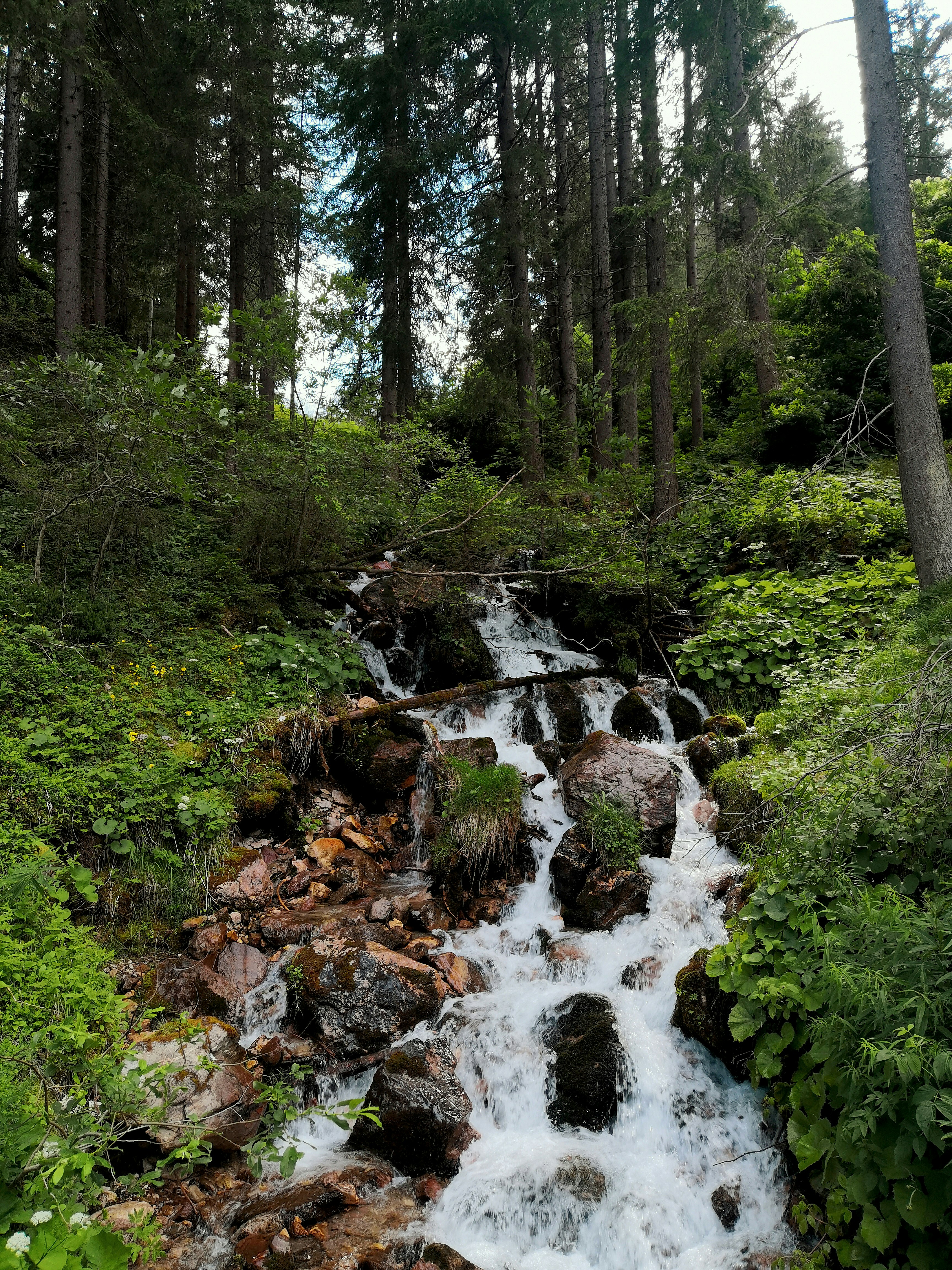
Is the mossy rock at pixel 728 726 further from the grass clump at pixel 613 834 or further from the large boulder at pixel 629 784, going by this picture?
the grass clump at pixel 613 834

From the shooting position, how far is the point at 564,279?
16047mm

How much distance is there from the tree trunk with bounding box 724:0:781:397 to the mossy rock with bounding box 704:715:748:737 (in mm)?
6087

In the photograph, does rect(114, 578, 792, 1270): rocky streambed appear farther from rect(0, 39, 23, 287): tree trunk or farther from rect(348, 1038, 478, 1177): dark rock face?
rect(0, 39, 23, 287): tree trunk

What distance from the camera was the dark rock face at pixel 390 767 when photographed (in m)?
7.36

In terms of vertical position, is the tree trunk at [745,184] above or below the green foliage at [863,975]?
above

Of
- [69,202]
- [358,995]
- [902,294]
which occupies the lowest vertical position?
[358,995]

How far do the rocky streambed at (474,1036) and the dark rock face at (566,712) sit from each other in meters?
1.06

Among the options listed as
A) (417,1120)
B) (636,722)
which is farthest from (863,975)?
(636,722)

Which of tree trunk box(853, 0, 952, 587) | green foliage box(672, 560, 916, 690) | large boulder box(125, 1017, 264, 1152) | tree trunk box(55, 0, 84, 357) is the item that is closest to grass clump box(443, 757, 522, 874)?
large boulder box(125, 1017, 264, 1152)

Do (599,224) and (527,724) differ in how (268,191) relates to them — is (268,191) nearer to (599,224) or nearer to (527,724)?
(599,224)

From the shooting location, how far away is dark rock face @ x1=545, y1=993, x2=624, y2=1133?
420 centimetres

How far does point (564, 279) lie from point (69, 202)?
1057 cm

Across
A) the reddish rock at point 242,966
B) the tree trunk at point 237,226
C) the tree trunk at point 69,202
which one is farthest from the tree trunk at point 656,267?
the tree trunk at point 69,202

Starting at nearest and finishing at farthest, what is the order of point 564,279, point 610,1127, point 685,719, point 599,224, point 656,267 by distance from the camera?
point 610,1127 < point 685,719 < point 656,267 < point 599,224 < point 564,279
